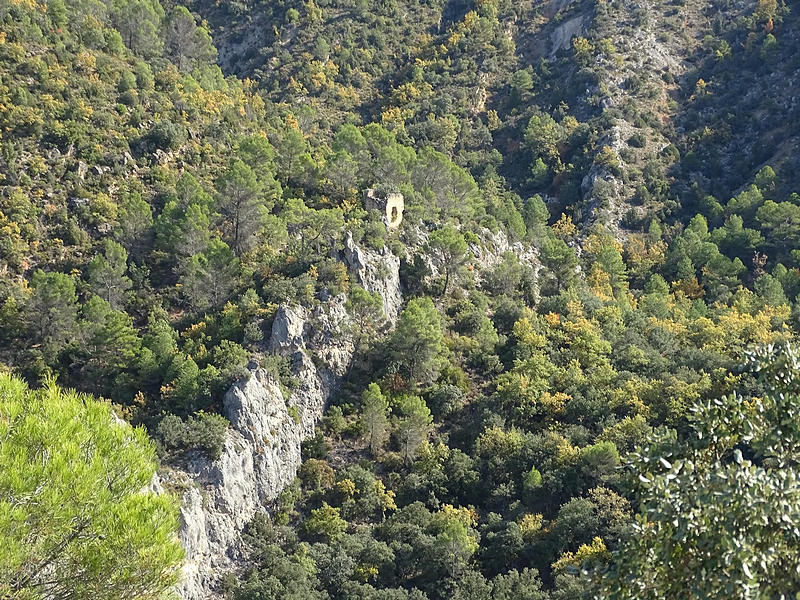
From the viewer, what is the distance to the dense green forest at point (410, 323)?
41.1 feet

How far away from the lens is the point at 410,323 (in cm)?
4612

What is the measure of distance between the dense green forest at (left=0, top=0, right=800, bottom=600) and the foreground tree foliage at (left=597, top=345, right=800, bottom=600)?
5cm

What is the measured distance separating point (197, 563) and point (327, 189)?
112 ft

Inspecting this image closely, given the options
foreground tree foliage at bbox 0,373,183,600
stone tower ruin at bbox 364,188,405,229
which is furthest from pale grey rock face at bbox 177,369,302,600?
stone tower ruin at bbox 364,188,405,229

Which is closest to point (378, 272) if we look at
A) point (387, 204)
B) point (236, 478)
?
point (387, 204)

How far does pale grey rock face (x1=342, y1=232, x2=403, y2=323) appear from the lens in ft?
161

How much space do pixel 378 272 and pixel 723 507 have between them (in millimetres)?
41723

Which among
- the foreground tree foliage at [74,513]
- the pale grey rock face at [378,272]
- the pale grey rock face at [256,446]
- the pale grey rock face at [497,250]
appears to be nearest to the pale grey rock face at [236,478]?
the pale grey rock face at [256,446]

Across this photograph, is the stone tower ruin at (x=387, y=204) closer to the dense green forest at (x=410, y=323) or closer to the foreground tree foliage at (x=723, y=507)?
the dense green forest at (x=410, y=323)

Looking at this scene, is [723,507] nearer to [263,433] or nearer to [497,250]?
[263,433]

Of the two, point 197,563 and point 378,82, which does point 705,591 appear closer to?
point 197,563

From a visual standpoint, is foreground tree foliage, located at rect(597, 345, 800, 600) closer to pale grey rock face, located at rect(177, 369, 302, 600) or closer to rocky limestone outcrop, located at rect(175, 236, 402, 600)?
rocky limestone outcrop, located at rect(175, 236, 402, 600)

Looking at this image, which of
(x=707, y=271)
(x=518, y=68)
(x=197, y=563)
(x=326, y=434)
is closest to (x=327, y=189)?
(x=326, y=434)

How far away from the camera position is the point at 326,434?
43688 mm
